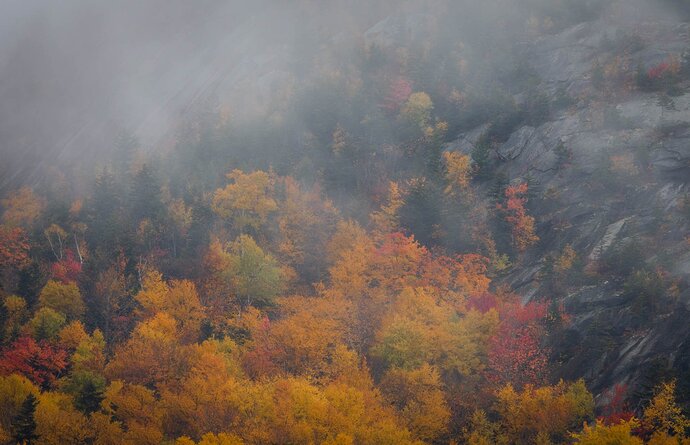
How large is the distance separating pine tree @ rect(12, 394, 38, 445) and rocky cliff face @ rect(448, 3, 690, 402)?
46836 millimetres

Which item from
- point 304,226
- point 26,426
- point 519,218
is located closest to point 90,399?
point 26,426

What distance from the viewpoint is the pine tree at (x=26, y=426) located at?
45.1m

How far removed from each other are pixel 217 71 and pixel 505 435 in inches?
4665

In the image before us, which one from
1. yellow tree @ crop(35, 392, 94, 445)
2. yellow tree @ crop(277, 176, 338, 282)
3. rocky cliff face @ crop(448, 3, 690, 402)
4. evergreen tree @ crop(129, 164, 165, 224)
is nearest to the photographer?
rocky cliff face @ crop(448, 3, 690, 402)

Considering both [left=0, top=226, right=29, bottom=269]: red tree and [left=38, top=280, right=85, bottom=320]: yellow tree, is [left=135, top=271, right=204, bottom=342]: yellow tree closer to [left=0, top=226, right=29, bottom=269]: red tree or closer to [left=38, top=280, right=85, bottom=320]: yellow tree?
[left=38, top=280, right=85, bottom=320]: yellow tree

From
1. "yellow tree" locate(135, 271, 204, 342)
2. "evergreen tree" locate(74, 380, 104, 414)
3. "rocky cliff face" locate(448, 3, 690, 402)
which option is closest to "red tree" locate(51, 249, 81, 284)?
"yellow tree" locate(135, 271, 204, 342)

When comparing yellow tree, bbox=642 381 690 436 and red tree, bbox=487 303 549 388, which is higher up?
yellow tree, bbox=642 381 690 436

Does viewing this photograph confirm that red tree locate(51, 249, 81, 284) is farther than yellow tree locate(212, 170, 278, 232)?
No

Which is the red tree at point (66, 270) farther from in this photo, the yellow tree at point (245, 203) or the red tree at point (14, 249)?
the yellow tree at point (245, 203)

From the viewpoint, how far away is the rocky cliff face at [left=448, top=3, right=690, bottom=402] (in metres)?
45.3

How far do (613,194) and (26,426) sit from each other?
214 feet

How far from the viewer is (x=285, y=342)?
56000 mm

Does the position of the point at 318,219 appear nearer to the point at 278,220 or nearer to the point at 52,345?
the point at 278,220

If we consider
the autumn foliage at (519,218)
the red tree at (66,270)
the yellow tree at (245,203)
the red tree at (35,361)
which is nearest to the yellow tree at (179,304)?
the red tree at (35,361)
